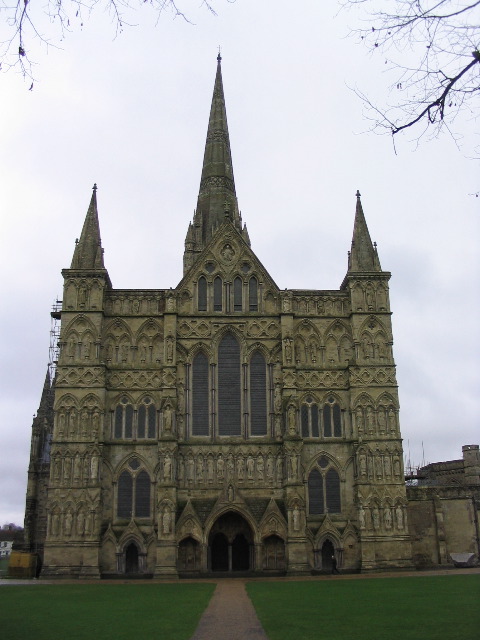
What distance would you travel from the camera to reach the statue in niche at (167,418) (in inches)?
1750

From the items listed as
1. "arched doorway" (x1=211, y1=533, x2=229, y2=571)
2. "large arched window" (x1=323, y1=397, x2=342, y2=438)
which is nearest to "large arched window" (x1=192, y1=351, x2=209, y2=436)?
"arched doorway" (x1=211, y1=533, x2=229, y2=571)

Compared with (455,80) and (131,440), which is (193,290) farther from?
(455,80)

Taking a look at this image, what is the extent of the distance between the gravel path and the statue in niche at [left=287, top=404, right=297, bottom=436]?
15.5 m

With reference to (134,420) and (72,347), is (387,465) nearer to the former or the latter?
(134,420)

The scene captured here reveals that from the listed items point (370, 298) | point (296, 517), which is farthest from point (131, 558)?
point (370, 298)

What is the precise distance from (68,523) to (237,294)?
60.6 feet

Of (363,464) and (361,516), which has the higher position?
(363,464)

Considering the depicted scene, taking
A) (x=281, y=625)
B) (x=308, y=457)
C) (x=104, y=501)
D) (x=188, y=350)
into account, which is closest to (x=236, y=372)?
(x=188, y=350)

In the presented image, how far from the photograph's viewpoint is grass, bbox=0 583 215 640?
57.9 feet

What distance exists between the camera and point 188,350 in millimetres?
47312

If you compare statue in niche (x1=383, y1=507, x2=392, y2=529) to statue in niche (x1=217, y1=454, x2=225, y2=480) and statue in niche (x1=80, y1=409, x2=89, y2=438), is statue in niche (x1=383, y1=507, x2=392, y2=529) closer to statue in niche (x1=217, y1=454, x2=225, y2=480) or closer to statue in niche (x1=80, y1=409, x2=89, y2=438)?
statue in niche (x1=217, y1=454, x2=225, y2=480)

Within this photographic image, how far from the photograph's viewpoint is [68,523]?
42938 mm

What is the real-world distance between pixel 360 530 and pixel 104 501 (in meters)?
16.0

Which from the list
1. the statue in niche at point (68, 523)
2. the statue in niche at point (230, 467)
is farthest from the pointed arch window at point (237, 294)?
the statue in niche at point (68, 523)
